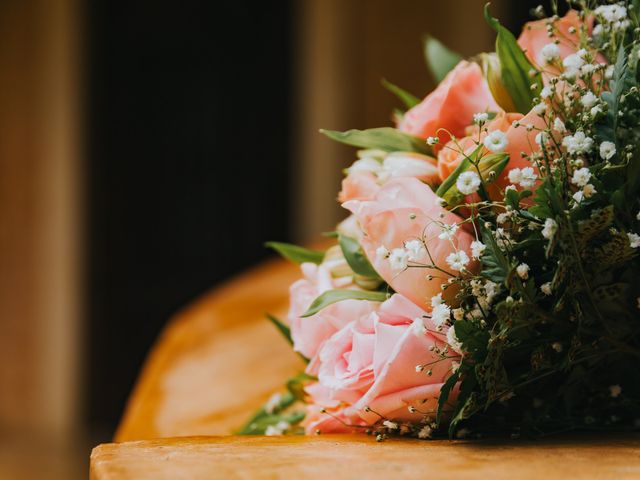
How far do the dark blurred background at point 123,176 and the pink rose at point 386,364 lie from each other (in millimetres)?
3120

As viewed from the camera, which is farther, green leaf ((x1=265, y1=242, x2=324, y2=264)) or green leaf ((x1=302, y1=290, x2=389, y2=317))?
green leaf ((x1=265, y1=242, x2=324, y2=264))

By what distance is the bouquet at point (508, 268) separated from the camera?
0.51 m

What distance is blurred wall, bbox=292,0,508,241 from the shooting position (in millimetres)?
3270

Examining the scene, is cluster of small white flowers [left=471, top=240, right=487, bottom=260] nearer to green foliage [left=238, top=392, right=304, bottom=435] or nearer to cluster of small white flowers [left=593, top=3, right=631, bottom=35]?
cluster of small white flowers [left=593, top=3, right=631, bottom=35]

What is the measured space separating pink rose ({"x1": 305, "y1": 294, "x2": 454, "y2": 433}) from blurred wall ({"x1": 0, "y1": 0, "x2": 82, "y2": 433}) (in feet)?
11.5

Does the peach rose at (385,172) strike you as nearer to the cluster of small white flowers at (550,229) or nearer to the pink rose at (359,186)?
the pink rose at (359,186)

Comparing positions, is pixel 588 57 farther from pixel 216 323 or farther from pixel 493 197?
pixel 216 323

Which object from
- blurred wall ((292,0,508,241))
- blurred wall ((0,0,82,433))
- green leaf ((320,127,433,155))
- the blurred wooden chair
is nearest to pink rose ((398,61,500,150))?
green leaf ((320,127,433,155))

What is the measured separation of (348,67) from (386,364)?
3.10 metres

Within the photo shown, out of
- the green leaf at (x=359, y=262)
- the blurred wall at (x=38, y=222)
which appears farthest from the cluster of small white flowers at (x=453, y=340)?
the blurred wall at (x=38, y=222)

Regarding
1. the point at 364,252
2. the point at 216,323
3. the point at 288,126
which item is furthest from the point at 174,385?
the point at 288,126

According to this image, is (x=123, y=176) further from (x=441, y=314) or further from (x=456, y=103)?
(x=441, y=314)

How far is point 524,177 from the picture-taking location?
0.51 m

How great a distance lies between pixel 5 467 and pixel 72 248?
3.43 ft
